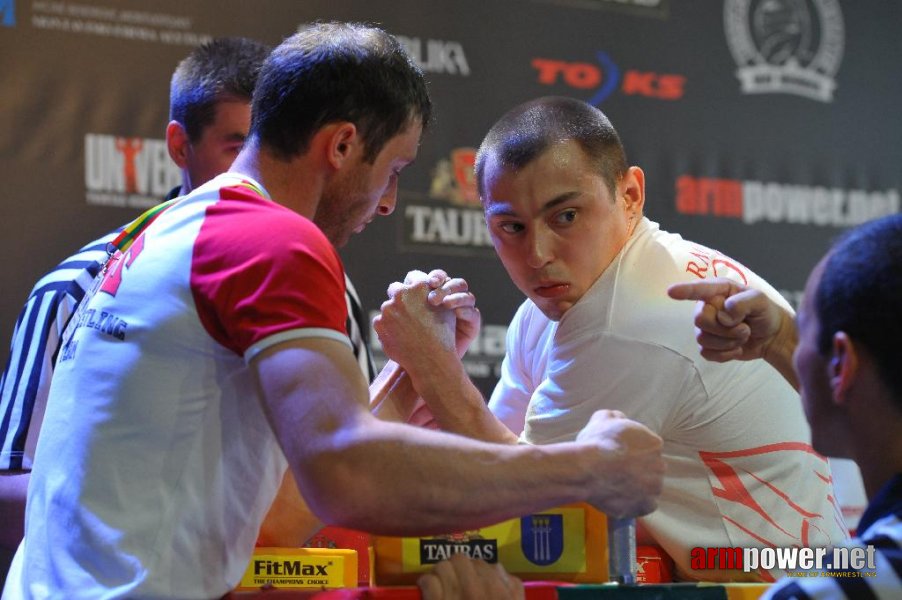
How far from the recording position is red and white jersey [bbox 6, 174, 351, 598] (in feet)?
4.09

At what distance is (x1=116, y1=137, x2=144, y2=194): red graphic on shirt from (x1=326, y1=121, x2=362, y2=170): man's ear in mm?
1767

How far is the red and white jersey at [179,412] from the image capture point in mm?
1245

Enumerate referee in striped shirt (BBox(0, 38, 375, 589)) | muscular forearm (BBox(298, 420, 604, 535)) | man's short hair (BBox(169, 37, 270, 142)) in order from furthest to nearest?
man's short hair (BBox(169, 37, 270, 142)), referee in striped shirt (BBox(0, 38, 375, 589)), muscular forearm (BBox(298, 420, 604, 535))

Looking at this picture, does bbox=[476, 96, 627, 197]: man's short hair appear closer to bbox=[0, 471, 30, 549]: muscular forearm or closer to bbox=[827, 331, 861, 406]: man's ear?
bbox=[827, 331, 861, 406]: man's ear

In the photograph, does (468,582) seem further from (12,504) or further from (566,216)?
(12,504)

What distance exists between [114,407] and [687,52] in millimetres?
3036

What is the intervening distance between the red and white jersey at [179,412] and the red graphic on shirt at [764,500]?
914 millimetres

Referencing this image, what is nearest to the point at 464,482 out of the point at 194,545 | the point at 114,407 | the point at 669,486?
Result: the point at 194,545

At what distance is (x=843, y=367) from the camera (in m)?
1.32

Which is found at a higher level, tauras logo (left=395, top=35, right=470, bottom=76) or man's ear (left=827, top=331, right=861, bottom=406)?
tauras logo (left=395, top=35, right=470, bottom=76)

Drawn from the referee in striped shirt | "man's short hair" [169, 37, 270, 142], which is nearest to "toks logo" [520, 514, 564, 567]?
the referee in striped shirt

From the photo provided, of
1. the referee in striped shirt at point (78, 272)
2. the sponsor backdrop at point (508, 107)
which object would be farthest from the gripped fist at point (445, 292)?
the sponsor backdrop at point (508, 107)

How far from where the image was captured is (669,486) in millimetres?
1945

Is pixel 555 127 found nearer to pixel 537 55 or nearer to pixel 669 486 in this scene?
pixel 669 486
